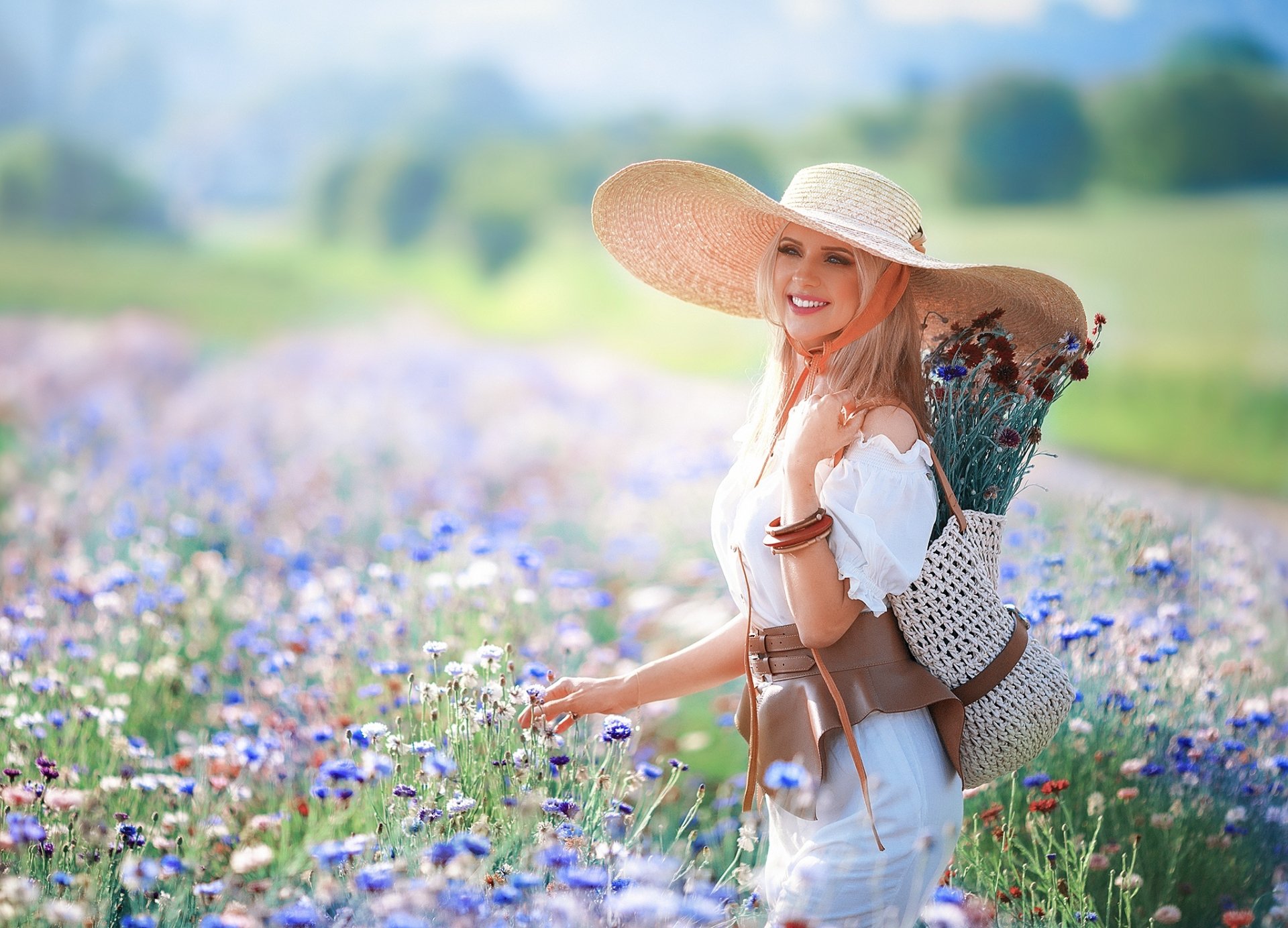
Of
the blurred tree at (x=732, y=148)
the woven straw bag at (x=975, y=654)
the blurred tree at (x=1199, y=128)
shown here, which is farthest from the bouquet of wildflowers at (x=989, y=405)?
the blurred tree at (x=732, y=148)

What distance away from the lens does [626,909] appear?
155cm

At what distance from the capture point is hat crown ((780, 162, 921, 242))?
6.52 feet

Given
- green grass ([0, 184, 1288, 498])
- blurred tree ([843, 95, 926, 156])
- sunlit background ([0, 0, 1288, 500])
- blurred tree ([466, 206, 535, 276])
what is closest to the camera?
green grass ([0, 184, 1288, 498])

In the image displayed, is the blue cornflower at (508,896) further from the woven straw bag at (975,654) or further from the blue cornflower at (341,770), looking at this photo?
the woven straw bag at (975,654)

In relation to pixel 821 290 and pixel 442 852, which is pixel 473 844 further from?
pixel 821 290

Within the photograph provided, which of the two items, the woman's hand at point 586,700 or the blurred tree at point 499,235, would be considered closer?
the woman's hand at point 586,700

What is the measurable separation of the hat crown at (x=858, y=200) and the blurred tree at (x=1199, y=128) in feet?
27.1

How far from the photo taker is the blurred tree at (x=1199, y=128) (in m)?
8.68

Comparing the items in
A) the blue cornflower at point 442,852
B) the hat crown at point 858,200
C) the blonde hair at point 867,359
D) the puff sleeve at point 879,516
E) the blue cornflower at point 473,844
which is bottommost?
the blue cornflower at point 442,852

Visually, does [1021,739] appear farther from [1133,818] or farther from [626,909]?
[1133,818]

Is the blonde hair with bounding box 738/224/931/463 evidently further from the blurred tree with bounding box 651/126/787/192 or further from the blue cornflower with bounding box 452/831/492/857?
the blurred tree with bounding box 651/126/787/192

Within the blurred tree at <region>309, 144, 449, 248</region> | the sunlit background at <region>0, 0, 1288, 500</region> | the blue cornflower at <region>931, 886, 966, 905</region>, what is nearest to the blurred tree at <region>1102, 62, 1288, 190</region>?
the sunlit background at <region>0, 0, 1288, 500</region>

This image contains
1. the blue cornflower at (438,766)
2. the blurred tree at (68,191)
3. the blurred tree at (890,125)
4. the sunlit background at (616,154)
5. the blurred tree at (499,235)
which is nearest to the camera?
the blue cornflower at (438,766)

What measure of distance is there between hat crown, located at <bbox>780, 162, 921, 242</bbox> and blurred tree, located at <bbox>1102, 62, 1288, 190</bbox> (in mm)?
8264
